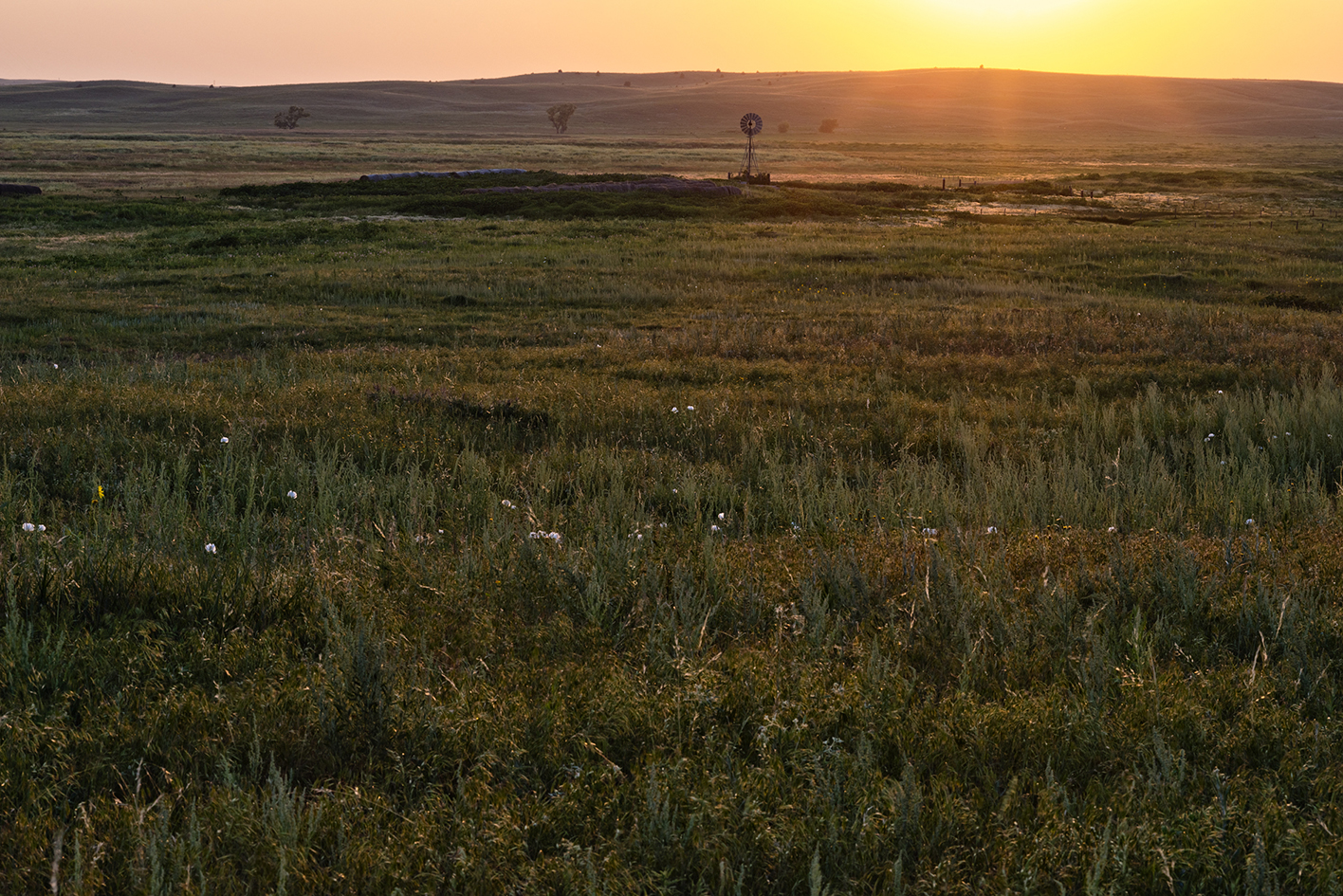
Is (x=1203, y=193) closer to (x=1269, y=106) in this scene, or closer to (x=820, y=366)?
(x=820, y=366)

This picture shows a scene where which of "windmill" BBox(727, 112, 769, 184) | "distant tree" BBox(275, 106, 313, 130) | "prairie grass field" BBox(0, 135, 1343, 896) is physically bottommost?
"prairie grass field" BBox(0, 135, 1343, 896)

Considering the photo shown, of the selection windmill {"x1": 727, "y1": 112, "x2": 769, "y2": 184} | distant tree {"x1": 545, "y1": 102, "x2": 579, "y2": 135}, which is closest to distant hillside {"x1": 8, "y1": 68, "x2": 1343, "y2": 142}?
distant tree {"x1": 545, "y1": 102, "x2": 579, "y2": 135}

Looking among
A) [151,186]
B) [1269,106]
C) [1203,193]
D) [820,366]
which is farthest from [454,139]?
[1269,106]

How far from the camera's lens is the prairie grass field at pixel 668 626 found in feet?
9.84

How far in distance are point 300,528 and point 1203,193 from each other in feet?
201

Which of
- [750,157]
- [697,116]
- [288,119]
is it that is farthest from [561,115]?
[750,157]

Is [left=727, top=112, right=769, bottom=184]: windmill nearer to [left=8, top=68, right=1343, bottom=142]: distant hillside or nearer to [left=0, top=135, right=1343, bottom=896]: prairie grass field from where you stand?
[left=0, top=135, right=1343, bottom=896]: prairie grass field

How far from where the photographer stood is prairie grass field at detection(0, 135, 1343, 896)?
9.84 ft

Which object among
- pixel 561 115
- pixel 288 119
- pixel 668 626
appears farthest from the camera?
pixel 561 115

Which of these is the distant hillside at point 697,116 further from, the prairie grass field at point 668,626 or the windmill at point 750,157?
the prairie grass field at point 668,626

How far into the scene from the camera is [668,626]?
4488mm

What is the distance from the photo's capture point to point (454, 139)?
125062 mm

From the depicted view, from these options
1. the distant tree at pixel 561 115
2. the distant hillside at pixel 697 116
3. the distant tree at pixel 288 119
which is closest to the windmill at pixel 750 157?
the distant hillside at pixel 697 116

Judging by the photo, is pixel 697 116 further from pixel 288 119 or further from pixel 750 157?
pixel 750 157
